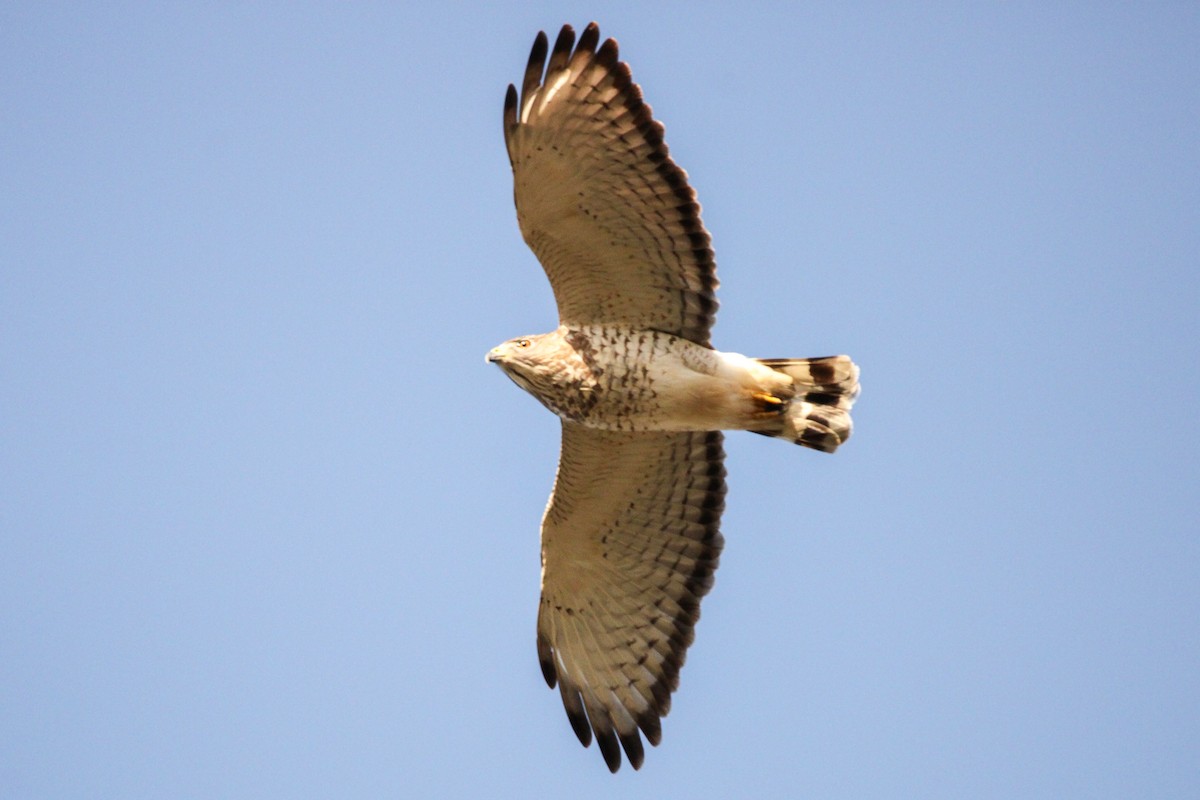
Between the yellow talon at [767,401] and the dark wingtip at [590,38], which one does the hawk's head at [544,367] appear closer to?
the yellow talon at [767,401]

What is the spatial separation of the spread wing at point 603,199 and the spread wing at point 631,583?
104cm

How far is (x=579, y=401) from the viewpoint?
788 cm

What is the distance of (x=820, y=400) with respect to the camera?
807 cm

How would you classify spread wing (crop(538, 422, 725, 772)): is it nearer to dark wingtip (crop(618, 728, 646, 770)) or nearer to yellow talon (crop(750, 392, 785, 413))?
dark wingtip (crop(618, 728, 646, 770))

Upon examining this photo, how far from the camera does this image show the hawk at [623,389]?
7461 mm

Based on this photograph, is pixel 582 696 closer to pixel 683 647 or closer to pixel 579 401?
pixel 683 647

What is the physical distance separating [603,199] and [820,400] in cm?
172

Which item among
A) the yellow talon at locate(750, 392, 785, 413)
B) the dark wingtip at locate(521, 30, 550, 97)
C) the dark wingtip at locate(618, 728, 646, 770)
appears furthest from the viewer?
the dark wingtip at locate(618, 728, 646, 770)

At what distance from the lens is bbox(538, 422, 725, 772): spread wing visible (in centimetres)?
867

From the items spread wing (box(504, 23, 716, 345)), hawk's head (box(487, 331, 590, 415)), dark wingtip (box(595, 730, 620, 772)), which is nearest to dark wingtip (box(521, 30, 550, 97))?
spread wing (box(504, 23, 716, 345))

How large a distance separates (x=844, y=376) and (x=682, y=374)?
95 centimetres

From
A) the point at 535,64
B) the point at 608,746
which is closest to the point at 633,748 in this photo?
the point at 608,746

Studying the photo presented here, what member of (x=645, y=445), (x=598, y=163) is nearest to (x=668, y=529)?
(x=645, y=445)

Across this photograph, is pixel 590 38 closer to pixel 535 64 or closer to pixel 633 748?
pixel 535 64
